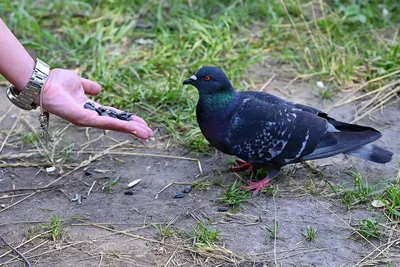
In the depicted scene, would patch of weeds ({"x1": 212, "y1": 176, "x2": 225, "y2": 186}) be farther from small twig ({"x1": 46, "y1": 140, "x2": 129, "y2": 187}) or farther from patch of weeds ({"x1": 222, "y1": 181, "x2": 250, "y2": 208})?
small twig ({"x1": 46, "y1": 140, "x2": 129, "y2": 187})

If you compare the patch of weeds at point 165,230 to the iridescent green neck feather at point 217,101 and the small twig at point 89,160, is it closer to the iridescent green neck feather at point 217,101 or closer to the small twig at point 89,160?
the iridescent green neck feather at point 217,101

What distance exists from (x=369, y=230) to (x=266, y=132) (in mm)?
906

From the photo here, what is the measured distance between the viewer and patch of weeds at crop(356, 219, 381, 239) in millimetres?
3939

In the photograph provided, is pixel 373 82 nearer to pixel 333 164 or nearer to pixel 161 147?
pixel 333 164

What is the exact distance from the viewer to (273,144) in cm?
434

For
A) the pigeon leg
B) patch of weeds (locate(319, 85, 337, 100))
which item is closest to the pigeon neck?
the pigeon leg

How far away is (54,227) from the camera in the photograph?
13.0ft

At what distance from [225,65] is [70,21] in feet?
5.93

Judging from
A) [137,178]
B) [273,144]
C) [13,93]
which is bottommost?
[137,178]

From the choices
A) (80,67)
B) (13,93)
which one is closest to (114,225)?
(13,93)

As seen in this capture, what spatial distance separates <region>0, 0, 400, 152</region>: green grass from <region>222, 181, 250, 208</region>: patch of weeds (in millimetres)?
885

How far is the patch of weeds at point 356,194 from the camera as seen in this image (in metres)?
4.27

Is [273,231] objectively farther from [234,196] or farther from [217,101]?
[217,101]

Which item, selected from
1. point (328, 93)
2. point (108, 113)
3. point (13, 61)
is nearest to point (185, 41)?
point (328, 93)
